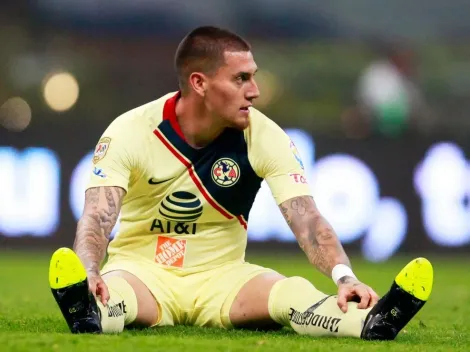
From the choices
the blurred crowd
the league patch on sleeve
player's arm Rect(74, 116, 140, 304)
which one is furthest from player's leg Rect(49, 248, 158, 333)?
the blurred crowd

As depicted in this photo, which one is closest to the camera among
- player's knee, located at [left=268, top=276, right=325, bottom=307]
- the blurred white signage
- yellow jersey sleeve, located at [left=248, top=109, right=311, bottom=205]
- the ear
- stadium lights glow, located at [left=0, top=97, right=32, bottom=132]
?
player's knee, located at [left=268, top=276, right=325, bottom=307]

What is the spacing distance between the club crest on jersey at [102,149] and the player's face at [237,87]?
653 millimetres

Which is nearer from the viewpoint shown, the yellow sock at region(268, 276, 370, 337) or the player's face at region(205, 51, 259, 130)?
the yellow sock at region(268, 276, 370, 337)

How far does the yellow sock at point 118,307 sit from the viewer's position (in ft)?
18.1

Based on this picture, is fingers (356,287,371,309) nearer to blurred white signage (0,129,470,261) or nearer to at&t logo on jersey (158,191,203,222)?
at&t logo on jersey (158,191,203,222)

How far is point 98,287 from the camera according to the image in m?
5.47

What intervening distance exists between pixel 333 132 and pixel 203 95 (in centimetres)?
734

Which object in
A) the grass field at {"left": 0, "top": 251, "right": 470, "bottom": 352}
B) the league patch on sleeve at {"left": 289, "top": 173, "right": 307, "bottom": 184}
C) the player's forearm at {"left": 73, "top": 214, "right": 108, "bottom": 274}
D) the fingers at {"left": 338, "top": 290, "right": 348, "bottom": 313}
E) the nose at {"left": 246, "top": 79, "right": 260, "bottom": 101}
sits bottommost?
the grass field at {"left": 0, "top": 251, "right": 470, "bottom": 352}

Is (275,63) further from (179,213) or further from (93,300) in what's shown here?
(93,300)

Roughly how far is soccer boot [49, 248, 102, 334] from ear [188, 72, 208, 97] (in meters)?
1.53

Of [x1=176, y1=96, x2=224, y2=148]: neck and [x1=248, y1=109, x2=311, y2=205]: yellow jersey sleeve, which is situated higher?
[x1=176, y1=96, x2=224, y2=148]: neck

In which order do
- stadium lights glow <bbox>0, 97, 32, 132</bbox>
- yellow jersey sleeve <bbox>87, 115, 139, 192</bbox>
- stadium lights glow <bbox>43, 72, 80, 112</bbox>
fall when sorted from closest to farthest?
yellow jersey sleeve <bbox>87, 115, 139, 192</bbox>, stadium lights glow <bbox>0, 97, 32, 132</bbox>, stadium lights glow <bbox>43, 72, 80, 112</bbox>

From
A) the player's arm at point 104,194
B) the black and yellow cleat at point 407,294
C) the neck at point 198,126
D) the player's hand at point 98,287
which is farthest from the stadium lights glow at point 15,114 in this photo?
the black and yellow cleat at point 407,294

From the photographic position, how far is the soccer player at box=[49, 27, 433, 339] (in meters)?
5.93
